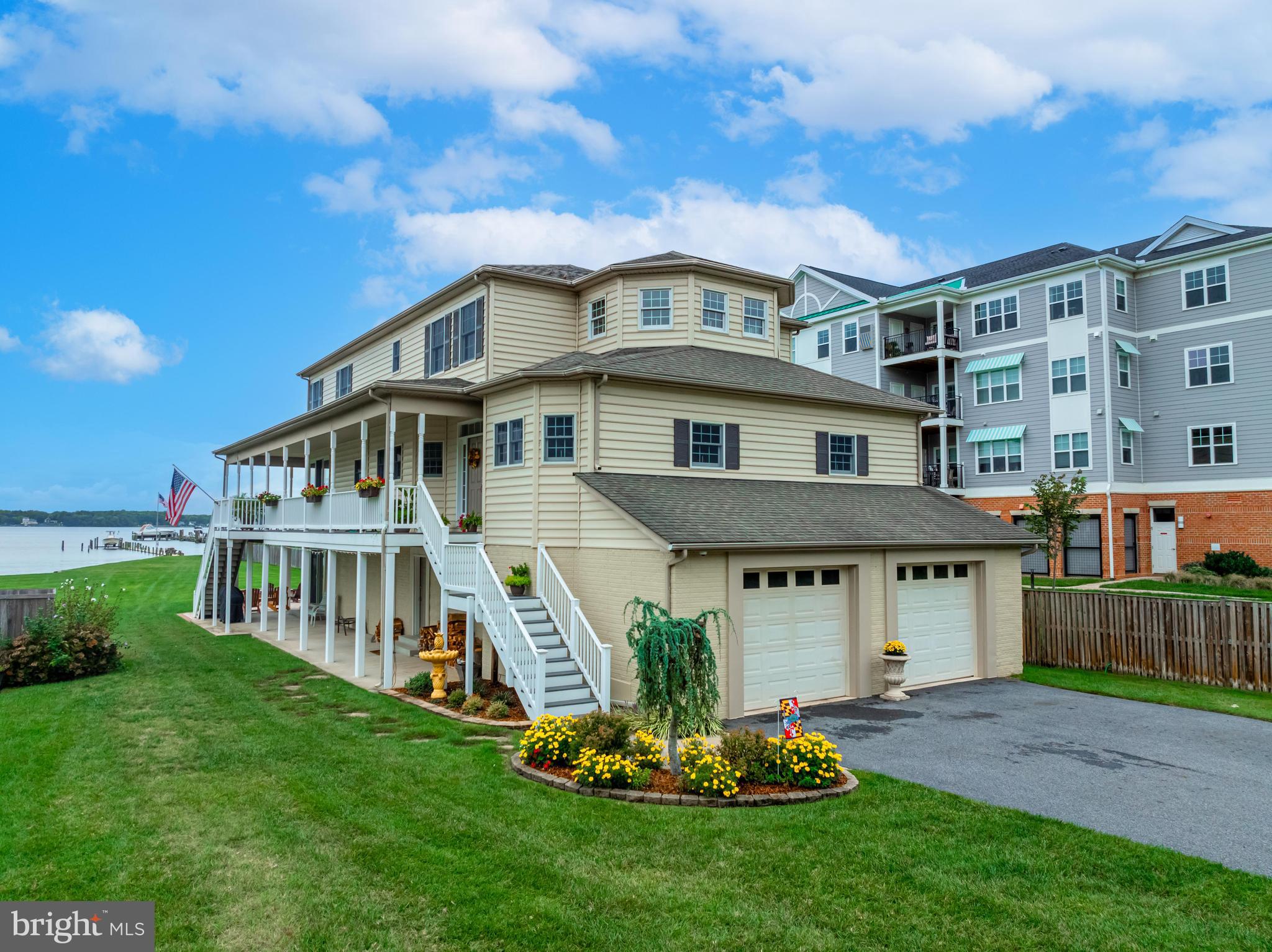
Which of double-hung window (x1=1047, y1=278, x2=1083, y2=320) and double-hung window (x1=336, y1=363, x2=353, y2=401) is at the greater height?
double-hung window (x1=1047, y1=278, x2=1083, y2=320)

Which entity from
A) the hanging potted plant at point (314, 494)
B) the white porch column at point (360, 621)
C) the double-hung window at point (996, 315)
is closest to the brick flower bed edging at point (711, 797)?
the white porch column at point (360, 621)

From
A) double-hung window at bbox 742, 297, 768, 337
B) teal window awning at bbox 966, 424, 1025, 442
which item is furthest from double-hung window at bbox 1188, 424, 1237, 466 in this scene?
double-hung window at bbox 742, 297, 768, 337

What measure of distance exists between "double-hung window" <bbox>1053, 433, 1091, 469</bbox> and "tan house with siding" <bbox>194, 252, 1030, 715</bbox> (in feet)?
49.8

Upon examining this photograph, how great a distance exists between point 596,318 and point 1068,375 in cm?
2173

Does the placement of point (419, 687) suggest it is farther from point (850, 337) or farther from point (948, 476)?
point (850, 337)

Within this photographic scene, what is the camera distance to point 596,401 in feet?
46.7

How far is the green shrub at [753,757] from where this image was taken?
8.71 meters

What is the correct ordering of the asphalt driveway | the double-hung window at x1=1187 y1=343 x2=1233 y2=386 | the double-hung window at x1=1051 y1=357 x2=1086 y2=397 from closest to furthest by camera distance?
the asphalt driveway, the double-hung window at x1=1187 y1=343 x2=1233 y2=386, the double-hung window at x1=1051 y1=357 x2=1086 y2=397

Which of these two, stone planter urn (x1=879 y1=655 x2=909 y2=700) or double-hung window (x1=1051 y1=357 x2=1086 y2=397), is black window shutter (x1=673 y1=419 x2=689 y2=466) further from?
double-hung window (x1=1051 y1=357 x2=1086 y2=397)

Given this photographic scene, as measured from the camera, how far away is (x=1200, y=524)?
94.2 feet

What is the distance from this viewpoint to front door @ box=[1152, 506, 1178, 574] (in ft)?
96.9

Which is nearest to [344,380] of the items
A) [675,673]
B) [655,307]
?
[655,307]

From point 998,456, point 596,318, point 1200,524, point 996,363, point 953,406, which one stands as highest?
point 996,363

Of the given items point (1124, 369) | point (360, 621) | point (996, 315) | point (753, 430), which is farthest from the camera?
point (996, 315)
